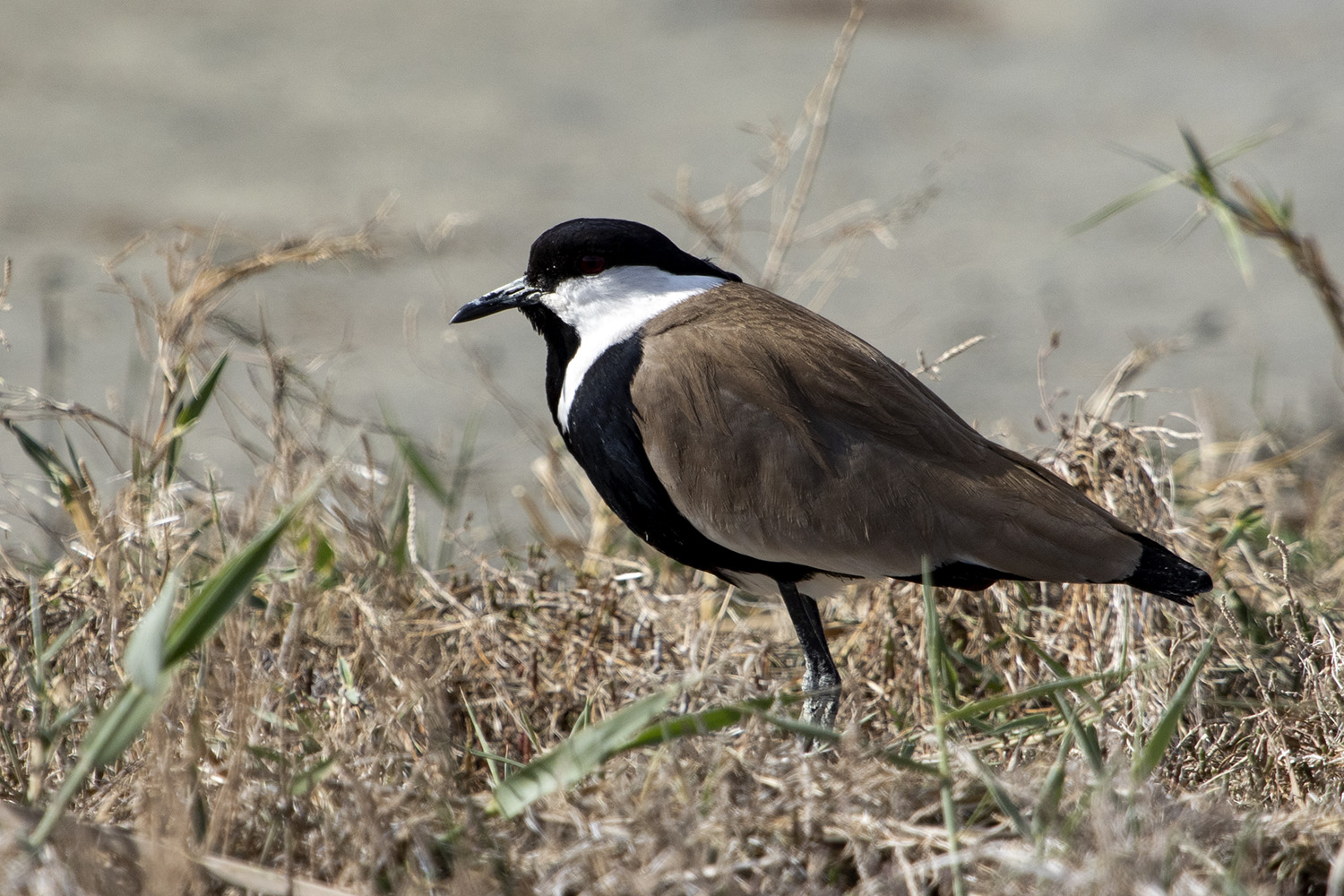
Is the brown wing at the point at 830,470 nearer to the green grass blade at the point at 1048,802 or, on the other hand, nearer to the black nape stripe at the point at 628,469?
the black nape stripe at the point at 628,469

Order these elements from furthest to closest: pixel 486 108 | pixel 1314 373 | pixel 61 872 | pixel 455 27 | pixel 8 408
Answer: pixel 455 27, pixel 486 108, pixel 1314 373, pixel 8 408, pixel 61 872

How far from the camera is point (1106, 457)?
3131 millimetres

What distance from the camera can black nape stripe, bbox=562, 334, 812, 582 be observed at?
8.95ft

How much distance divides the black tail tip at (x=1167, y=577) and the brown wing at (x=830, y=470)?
54mm

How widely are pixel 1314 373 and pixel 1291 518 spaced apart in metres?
1.87

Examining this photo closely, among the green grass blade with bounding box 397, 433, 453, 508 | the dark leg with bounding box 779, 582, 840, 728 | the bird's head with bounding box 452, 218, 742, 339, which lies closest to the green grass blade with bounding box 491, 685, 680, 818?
the dark leg with bounding box 779, 582, 840, 728

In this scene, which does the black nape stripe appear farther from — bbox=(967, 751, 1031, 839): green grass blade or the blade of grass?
bbox=(967, 751, 1031, 839): green grass blade

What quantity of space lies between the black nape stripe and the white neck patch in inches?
2.1

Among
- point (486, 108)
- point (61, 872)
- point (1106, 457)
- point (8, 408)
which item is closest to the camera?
point (61, 872)

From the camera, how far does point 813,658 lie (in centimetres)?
282

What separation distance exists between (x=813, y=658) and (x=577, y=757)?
103 cm

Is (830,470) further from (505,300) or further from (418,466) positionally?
(418,466)

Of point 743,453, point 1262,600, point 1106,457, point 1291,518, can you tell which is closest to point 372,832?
point 743,453

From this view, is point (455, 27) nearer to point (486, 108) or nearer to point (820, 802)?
point (486, 108)
